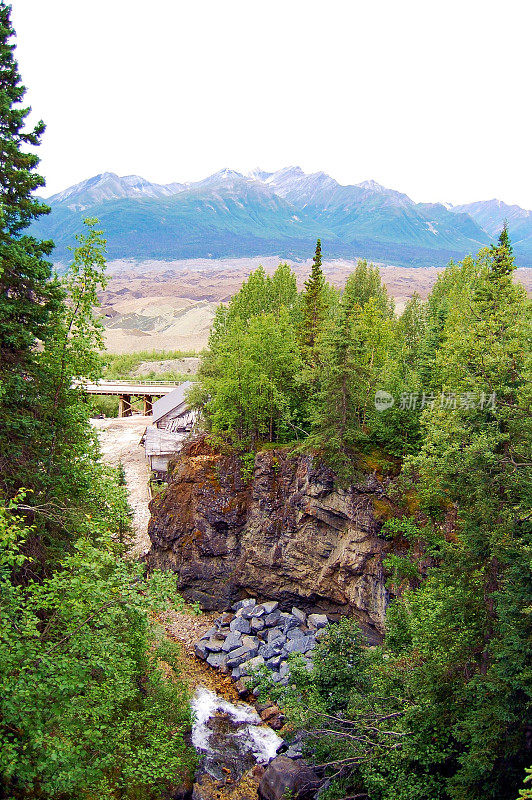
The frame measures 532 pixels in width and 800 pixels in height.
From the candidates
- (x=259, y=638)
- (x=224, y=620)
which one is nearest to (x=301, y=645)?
(x=259, y=638)

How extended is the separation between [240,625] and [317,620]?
434 cm

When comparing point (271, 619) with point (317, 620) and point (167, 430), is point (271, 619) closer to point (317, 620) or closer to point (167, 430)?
point (317, 620)

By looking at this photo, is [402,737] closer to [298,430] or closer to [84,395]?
[84,395]

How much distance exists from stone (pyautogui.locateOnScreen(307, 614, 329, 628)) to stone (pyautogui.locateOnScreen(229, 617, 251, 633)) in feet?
11.4

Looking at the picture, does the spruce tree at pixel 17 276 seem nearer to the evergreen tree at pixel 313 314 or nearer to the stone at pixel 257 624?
the stone at pixel 257 624

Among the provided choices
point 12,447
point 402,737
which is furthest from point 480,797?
point 12,447

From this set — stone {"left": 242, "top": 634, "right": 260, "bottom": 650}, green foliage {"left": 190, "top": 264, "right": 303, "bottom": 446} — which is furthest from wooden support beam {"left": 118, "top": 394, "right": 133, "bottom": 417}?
stone {"left": 242, "top": 634, "right": 260, "bottom": 650}

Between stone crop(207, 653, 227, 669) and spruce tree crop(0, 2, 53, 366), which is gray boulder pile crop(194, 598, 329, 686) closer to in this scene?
stone crop(207, 653, 227, 669)

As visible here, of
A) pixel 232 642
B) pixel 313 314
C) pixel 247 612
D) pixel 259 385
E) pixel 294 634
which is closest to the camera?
pixel 232 642

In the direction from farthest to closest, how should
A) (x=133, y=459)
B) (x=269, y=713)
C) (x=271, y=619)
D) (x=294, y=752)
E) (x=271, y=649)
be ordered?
(x=133, y=459) → (x=271, y=619) → (x=271, y=649) → (x=269, y=713) → (x=294, y=752)

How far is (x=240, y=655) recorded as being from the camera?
25109 mm

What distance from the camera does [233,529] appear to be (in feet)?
101

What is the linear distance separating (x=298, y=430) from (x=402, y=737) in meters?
20.4

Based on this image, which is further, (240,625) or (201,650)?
(240,625)
